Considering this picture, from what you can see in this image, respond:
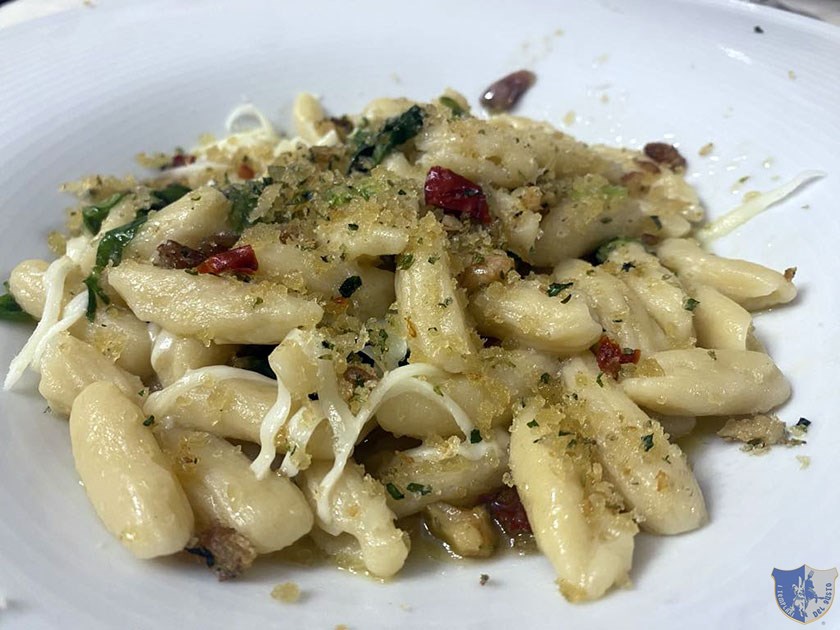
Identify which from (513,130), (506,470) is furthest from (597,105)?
(506,470)

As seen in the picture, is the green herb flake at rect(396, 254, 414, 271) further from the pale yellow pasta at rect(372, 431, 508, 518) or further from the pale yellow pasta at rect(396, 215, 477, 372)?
the pale yellow pasta at rect(372, 431, 508, 518)

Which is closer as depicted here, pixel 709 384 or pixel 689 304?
pixel 709 384

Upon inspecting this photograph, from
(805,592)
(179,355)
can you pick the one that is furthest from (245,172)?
(805,592)

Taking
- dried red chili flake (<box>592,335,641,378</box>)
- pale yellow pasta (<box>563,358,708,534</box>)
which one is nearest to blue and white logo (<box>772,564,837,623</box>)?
pale yellow pasta (<box>563,358,708,534</box>)

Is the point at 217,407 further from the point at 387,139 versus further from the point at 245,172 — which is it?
the point at 245,172

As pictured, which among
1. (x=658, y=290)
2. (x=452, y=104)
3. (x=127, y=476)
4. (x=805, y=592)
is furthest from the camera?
(x=452, y=104)
